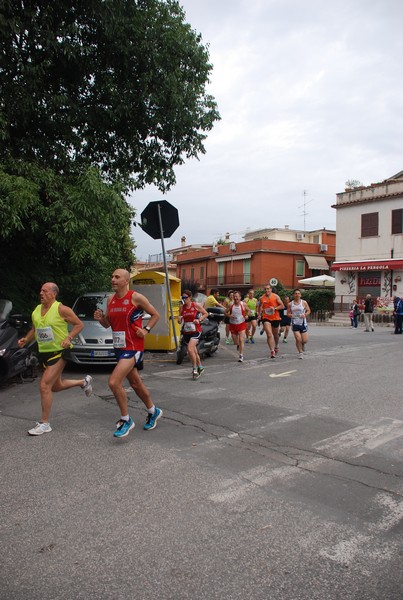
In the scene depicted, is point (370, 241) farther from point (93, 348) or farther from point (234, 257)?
point (93, 348)

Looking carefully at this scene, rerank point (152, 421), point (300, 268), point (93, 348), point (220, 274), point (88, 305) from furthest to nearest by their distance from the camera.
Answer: point (220, 274), point (300, 268), point (88, 305), point (93, 348), point (152, 421)

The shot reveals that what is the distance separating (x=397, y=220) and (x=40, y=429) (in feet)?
108

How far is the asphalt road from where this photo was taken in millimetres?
2678

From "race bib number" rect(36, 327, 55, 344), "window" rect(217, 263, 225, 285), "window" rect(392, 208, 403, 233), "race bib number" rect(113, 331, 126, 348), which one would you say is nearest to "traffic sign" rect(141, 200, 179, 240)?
"race bib number" rect(36, 327, 55, 344)

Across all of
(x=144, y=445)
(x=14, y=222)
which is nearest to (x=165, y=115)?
(x=14, y=222)

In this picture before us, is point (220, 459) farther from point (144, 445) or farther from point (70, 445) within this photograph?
point (70, 445)

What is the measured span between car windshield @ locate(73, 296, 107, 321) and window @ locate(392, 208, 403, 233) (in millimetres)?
27762

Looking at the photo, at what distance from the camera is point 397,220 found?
33.8 metres

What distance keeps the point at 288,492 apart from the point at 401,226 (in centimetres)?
3306

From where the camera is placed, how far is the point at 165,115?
1158cm

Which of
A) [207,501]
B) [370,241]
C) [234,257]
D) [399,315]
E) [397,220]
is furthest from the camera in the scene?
[234,257]

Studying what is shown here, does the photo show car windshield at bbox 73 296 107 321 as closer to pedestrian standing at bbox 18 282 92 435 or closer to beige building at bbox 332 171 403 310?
pedestrian standing at bbox 18 282 92 435

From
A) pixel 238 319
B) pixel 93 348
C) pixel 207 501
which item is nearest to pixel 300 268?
pixel 238 319

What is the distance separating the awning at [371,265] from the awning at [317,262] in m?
12.2
